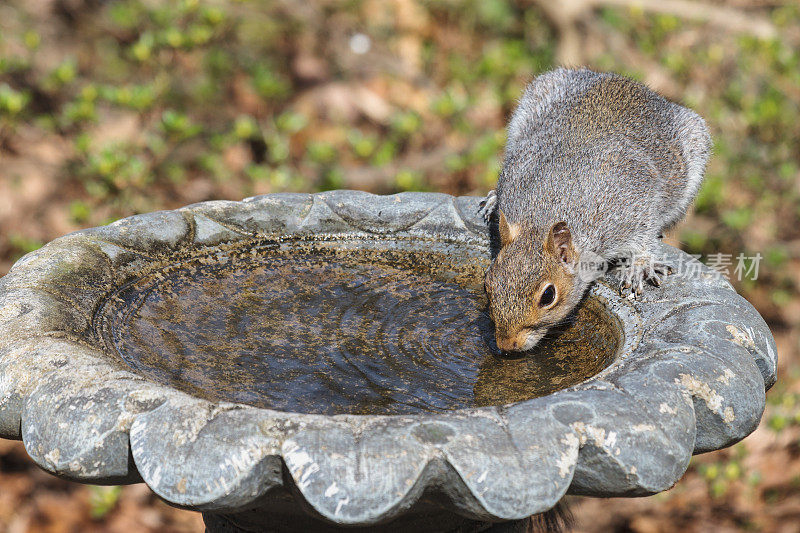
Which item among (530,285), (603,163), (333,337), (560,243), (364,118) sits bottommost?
(364,118)

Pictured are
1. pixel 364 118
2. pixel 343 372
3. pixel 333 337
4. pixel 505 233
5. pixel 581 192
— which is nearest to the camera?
pixel 343 372

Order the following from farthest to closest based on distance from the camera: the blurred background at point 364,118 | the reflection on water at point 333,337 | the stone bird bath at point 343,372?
1. the blurred background at point 364,118
2. the reflection on water at point 333,337
3. the stone bird bath at point 343,372

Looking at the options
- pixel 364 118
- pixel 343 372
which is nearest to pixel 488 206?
pixel 343 372

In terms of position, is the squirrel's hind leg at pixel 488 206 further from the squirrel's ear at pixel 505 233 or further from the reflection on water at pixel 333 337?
the squirrel's ear at pixel 505 233

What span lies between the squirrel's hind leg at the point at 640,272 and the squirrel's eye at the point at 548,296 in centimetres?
25

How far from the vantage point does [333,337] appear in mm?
2764

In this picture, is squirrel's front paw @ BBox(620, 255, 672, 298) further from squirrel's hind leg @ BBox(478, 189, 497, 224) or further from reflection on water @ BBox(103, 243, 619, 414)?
squirrel's hind leg @ BBox(478, 189, 497, 224)

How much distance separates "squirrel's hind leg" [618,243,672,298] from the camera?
2.94 metres

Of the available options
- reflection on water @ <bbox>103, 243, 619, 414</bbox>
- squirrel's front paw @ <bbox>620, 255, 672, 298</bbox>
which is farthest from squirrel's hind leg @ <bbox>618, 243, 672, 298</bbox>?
reflection on water @ <bbox>103, 243, 619, 414</bbox>

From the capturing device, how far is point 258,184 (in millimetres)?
5762

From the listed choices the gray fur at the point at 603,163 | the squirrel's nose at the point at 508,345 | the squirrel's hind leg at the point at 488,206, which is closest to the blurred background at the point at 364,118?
the gray fur at the point at 603,163

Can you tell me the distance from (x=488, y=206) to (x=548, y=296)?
2.63 feet

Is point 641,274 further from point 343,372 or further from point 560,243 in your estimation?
point 343,372

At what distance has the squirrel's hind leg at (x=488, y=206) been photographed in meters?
3.60
